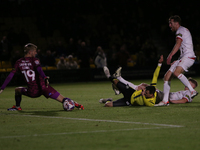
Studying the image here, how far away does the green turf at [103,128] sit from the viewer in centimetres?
595

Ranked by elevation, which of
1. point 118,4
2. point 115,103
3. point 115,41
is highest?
point 118,4

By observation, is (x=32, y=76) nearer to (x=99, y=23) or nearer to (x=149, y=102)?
(x=149, y=102)

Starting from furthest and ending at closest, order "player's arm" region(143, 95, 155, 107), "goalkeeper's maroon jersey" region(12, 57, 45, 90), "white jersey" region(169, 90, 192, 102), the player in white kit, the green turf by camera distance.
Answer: "white jersey" region(169, 90, 192, 102), the player in white kit, "player's arm" region(143, 95, 155, 107), "goalkeeper's maroon jersey" region(12, 57, 45, 90), the green turf

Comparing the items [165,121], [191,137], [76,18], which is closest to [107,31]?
[76,18]

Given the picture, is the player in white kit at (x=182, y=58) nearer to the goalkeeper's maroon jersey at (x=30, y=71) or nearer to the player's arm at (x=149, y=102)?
the player's arm at (x=149, y=102)

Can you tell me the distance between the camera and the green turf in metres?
5.95

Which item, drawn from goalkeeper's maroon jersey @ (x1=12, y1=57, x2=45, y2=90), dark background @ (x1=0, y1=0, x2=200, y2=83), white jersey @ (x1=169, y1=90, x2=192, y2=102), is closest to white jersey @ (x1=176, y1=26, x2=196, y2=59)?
white jersey @ (x1=169, y1=90, x2=192, y2=102)

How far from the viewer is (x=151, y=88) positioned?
405 inches

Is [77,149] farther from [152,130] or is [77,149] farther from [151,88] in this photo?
[151,88]

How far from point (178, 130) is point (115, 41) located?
21297 millimetres

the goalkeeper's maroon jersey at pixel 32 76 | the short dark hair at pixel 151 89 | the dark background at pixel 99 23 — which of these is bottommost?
the short dark hair at pixel 151 89

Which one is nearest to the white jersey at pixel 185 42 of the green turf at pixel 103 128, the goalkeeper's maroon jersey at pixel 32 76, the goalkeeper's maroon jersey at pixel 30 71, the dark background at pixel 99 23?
the green turf at pixel 103 128

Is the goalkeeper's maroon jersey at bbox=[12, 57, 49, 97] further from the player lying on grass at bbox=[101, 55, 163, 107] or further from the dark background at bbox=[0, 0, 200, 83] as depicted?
the dark background at bbox=[0, 0, 200, 83]

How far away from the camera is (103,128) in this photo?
24.3 ft
